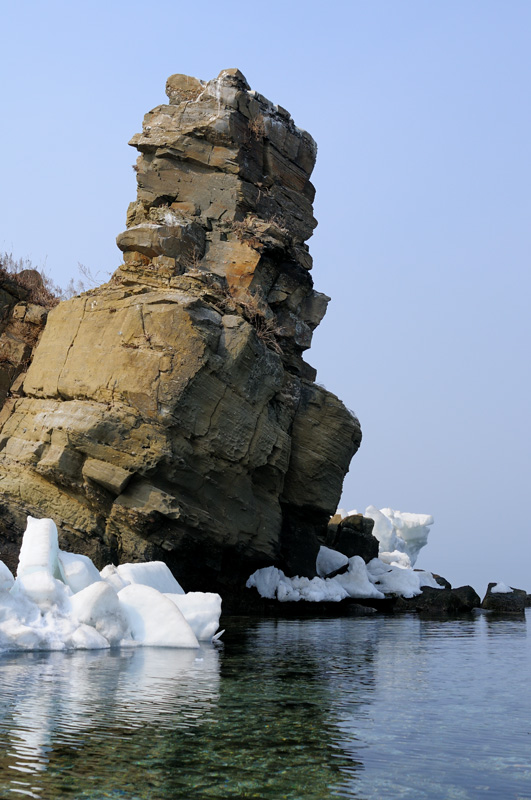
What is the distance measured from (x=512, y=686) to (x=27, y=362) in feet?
66.4

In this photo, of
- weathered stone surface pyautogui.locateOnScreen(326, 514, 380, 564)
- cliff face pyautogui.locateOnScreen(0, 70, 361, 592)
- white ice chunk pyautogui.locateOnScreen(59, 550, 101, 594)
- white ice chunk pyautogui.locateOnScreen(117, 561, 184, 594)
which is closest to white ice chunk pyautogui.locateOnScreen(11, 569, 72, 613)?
white ice chunk pyautogui.locateOnScreen(59, 550, 101, 594)

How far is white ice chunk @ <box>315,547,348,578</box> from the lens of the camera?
104 feet

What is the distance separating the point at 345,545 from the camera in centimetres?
3638

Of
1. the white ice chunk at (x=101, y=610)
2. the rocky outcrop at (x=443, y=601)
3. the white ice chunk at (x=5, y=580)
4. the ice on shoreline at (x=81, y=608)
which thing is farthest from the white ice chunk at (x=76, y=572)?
the rocky outcrop at (x=443, y=601)

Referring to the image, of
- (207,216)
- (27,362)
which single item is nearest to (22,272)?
(27,362)

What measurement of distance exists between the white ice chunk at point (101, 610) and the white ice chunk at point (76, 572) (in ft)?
5.19

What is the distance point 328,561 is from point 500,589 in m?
7.38

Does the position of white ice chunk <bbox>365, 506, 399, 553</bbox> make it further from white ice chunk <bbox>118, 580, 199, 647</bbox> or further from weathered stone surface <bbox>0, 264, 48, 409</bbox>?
white ice chunk <bbox>118, 580, 199, 647</bbox>

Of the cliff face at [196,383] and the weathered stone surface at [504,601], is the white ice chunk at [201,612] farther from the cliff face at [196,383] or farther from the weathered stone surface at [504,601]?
the weathered stone surface at [504,601]

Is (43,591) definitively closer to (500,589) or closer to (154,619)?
(154,619)

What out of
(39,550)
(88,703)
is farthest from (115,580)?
(88,703)

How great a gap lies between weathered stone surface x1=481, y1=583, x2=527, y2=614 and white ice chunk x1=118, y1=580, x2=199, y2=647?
68.5 feet

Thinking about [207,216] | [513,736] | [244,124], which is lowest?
[513,736]

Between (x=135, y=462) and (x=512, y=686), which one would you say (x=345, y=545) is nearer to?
(x=135, y=462)
